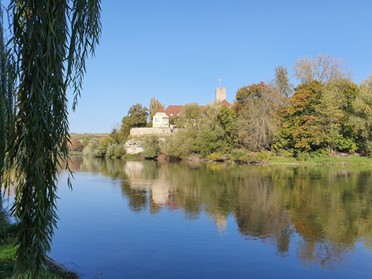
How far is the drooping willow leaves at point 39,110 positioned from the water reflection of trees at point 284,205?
298 inches

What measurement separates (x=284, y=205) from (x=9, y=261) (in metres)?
11.6

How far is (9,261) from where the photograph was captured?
6742 mm

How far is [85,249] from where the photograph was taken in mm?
9500

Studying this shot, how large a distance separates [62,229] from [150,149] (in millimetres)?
41251

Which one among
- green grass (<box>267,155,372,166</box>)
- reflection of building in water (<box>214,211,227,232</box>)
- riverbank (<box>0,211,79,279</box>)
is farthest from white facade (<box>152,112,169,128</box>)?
riverbank (<box>0,211,79,279</box>)

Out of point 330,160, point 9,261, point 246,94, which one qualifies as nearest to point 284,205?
point 9,261

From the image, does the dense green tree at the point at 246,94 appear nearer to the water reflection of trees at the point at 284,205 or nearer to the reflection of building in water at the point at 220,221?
the water reflection of trees at the point at 284,205

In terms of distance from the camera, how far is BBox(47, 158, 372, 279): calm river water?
815 cm

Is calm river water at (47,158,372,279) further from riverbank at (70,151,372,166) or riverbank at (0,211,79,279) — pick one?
riverbank at (70,151,372,166)

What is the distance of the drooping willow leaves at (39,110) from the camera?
107 inches

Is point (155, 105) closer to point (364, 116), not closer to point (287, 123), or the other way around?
point (287, 123)

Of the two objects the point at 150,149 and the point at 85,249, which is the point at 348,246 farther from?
the point at 150,149

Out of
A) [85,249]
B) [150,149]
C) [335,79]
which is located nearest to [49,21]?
[85,249]

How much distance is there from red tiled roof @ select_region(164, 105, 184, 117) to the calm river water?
2248 inches
